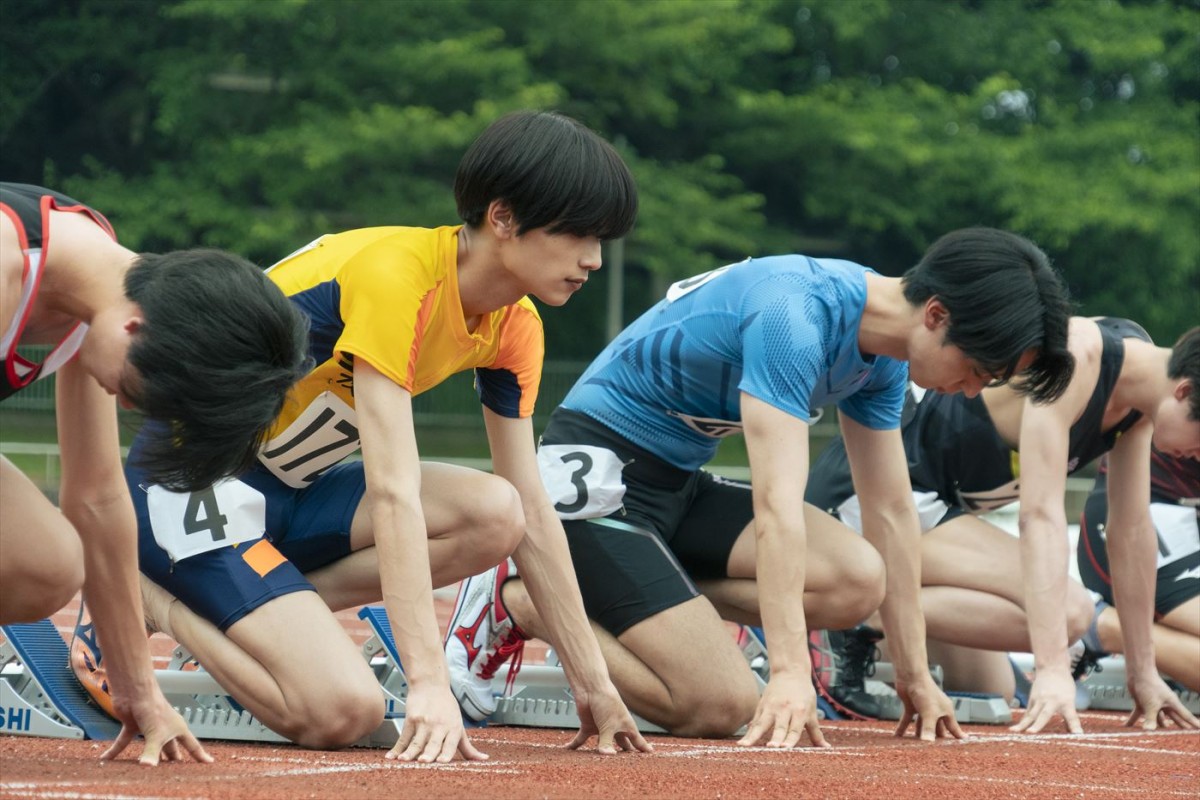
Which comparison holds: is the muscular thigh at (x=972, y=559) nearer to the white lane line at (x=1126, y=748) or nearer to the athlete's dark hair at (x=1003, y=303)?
the white lane line at (x=1126, y=748)

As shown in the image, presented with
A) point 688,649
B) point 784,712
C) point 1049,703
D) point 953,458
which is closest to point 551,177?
point 784,712

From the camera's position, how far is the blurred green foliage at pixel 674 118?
19.6m

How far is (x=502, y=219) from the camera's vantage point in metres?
3.79

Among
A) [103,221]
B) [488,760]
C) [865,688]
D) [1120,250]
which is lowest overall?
[1120,250]

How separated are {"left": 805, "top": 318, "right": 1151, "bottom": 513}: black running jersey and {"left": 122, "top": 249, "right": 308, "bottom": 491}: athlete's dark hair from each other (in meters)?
3.30

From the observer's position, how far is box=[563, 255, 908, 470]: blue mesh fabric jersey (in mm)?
4363

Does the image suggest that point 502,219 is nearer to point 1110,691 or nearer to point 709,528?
point 709,528

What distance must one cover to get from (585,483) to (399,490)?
1343 mm

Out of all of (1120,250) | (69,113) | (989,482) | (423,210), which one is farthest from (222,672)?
(1120,250)

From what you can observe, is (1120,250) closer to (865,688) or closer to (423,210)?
(423,210)

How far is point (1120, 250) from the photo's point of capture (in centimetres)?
2261

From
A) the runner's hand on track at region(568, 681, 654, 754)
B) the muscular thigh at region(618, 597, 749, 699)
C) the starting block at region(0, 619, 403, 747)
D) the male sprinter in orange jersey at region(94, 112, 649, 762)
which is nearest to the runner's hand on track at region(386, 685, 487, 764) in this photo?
the male sprinter in orange jersey at region(94, 112, 649, 762)

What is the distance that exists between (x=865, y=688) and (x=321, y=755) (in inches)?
95.1

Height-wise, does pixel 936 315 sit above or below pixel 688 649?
above
